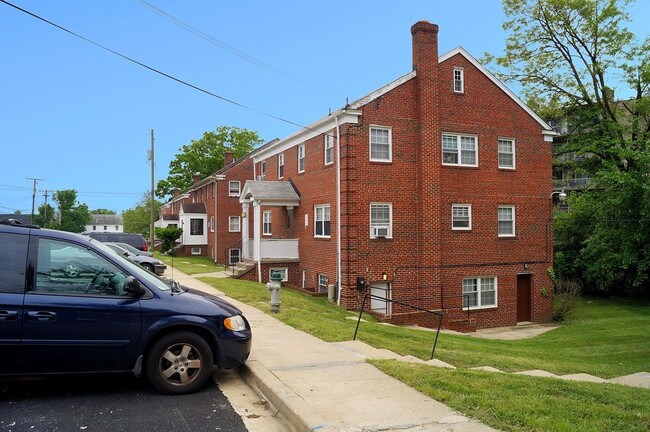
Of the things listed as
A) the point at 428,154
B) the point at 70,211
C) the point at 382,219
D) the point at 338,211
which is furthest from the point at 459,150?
the point at 70,211

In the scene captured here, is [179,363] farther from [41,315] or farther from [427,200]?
[427,200]

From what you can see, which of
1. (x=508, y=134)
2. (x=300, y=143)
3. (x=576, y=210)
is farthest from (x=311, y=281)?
(x=576, y=210)

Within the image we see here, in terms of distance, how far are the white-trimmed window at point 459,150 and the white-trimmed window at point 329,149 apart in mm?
4397

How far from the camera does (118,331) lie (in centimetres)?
552

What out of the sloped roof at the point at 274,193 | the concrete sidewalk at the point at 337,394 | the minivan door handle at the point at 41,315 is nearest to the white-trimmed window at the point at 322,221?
the sloped roof at the point at 274,193

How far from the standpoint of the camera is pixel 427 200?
19.2m

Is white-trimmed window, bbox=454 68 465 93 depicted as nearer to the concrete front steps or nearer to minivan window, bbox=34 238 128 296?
the concrete front steps

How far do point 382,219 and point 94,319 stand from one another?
1432 cm

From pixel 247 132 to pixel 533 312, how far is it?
46878 millimetres

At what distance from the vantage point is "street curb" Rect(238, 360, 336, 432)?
15.1ft

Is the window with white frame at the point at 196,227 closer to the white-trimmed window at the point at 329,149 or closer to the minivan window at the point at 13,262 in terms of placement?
the white-trimmed window at the point at 329,149

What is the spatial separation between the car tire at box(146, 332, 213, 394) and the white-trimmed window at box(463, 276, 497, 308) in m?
15.9

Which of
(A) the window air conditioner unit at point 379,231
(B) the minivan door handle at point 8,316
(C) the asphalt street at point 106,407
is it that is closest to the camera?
(C) the asphalt street at point 106,407

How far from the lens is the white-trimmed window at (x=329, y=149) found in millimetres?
19516
